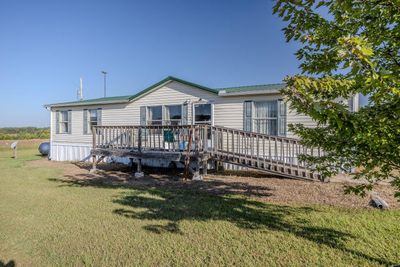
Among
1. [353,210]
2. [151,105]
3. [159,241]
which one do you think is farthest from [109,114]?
[353,210]

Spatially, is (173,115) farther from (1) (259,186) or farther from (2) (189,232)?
(2) (189,232)

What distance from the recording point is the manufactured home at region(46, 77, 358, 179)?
9469 mm

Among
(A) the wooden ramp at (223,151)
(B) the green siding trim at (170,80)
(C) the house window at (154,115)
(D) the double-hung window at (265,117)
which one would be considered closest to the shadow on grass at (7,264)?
(A) the wooden ramp at (223,151)

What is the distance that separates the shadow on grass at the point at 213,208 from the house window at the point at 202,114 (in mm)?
3443

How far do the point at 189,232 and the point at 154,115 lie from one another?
28.2ft

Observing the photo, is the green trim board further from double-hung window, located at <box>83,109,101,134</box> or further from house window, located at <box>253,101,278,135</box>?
house window, located at <box>253,101,278,135</box>

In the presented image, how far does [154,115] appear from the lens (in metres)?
12.1

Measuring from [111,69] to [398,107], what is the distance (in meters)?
27.2

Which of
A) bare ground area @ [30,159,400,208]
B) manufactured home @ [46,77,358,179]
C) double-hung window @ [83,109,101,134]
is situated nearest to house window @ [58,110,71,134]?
manufactured home @ [46,77,358,179]

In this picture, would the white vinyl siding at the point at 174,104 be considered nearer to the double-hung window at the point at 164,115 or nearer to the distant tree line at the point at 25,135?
the double-hung window at the point at 164,115

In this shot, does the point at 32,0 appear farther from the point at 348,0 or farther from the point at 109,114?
the point at 348,0

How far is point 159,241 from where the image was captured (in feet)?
12.5

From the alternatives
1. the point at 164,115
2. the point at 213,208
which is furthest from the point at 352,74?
the point at 164,115

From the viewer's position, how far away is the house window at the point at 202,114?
35.5 feet
